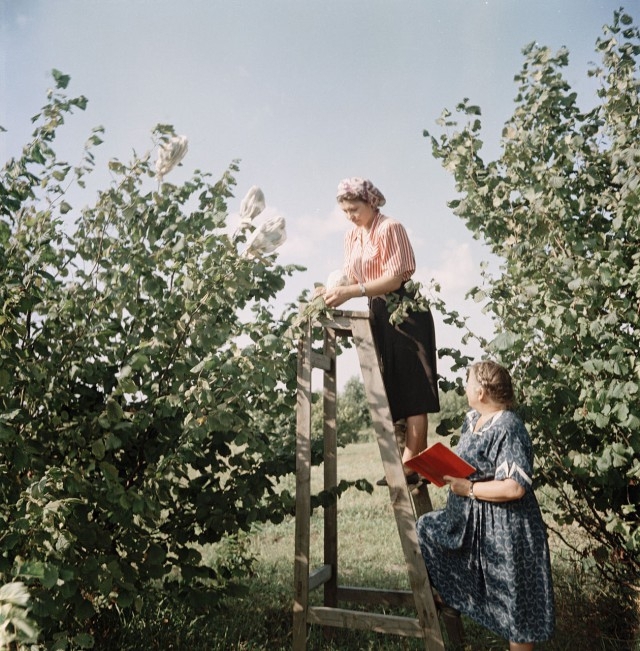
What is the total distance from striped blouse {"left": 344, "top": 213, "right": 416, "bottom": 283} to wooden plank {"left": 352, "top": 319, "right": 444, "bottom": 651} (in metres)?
0.33

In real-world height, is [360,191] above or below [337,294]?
above

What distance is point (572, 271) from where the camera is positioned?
2.84 m

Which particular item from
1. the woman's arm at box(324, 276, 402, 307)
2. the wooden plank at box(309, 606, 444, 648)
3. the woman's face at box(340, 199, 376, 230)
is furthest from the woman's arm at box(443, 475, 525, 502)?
the woman's face at box(340, 199, 376, 230)

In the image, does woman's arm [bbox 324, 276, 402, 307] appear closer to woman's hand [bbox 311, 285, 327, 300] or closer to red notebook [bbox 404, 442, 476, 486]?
woman's hand [bbox 311, 285, 327, 300]

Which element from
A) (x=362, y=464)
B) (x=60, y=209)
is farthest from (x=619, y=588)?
(x=362, y=464)

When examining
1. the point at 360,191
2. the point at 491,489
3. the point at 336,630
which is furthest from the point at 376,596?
the point at 360,191

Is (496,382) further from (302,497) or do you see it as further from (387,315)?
(302,497)

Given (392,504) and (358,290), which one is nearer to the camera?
(392,504)

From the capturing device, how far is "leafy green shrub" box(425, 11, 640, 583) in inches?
110

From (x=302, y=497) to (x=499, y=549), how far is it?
914 millimetres

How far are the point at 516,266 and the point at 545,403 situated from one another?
753 millimetres

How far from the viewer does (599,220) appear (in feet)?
11.1

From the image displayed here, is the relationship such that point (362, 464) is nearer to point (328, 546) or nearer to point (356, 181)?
point (328, 546)

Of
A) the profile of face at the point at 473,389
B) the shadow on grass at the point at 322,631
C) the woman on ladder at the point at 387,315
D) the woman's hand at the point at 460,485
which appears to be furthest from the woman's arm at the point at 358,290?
the shadow on grass at the point at 322,631
